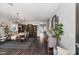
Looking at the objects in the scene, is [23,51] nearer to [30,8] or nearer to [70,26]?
[30,8]

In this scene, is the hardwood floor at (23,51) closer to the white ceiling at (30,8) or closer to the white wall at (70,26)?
the white wall at (70,26)

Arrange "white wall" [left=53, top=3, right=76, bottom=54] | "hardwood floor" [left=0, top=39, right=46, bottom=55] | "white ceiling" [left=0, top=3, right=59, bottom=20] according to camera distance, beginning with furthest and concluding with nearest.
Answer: "white ceiling" [left=0, top=3, right=59, bottom=20], "hardwood floor" [left=0, top=39, right=46, bottom=55], "white wall" [left=53, top=3, right=76, bottom=54]

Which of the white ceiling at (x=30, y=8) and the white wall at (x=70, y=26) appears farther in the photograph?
the white ceiling at (x=30, y=8)

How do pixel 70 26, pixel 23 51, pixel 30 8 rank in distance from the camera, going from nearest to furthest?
pixel 70 26 → pixel 23 51 → pixel 30 8

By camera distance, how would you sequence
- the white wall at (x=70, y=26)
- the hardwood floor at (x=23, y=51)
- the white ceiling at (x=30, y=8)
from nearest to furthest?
the white wall at (x=70, y=26) < the hardwood floor at (x=23, y=51) < the white ceiling at (x=30, y=8)

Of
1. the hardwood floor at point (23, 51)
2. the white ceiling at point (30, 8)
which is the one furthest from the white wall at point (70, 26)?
the hardwood floor at point (23, 51)

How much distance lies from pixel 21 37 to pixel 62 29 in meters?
6.15

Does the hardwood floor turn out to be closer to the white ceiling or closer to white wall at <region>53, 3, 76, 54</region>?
white wall at <region>53, 3, 76, 54</region>

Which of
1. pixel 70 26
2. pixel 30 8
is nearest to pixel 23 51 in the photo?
pixel 30 8

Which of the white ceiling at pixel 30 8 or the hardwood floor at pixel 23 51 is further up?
the white ceiling at pixel 30 8

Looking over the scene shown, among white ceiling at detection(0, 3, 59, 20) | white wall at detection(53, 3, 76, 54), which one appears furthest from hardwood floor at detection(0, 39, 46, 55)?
white ceiling at detection(0, 3, 59, 20)

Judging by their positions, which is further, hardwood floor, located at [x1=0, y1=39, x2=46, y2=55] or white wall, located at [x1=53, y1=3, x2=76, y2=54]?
hardwood floor, located at [x1=0, y1=39, x2=46, y2=55]

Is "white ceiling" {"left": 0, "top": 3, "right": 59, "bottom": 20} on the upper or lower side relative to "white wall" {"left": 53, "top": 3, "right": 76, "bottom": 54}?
upper

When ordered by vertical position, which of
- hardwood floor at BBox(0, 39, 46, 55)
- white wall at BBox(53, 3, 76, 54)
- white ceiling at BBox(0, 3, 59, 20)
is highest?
white ceiling at BBox(0, 3, 59, 20)
